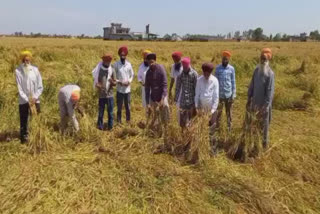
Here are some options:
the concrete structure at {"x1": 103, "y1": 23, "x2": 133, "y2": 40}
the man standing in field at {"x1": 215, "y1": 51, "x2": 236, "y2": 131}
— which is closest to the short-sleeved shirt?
the man standing in field at {"x1": 215, "y1": 51, "x2": 236, "y2": 131}

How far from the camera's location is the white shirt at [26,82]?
5633 millimetres

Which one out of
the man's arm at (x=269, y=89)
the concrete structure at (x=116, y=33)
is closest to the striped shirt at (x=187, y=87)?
the man's arm at (x=269, y=89)

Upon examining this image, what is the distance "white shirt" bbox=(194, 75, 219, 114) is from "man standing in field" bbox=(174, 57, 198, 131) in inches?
9.4

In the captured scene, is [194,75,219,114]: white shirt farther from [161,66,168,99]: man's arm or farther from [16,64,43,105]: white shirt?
[16,64,43,105]: white shirt

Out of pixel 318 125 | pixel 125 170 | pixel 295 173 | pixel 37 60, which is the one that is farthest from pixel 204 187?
pixel 37 60

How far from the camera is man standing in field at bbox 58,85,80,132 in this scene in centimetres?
568

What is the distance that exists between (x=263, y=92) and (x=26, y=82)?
139 inches

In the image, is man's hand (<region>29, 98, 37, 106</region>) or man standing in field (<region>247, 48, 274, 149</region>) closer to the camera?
man standing in field (<region>247, 48, 274, 149</region>)

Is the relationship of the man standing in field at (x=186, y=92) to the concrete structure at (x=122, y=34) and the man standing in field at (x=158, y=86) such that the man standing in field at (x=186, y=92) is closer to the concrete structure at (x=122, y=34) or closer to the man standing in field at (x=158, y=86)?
the man standing in field at (x=158, y=86)

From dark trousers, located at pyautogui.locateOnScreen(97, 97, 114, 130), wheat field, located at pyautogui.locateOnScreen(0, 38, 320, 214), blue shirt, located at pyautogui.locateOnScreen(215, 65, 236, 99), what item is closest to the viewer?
wheat field, located at pyautogui.locateOnScreen(0, 38, 320, 214)


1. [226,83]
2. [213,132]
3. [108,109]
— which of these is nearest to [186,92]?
[213,132]

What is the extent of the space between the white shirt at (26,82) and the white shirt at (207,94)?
246cm

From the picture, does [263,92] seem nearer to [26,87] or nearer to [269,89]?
[269,89]

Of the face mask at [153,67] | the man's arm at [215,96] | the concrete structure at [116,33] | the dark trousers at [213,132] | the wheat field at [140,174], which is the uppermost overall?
the concrete structure at [116,33]
